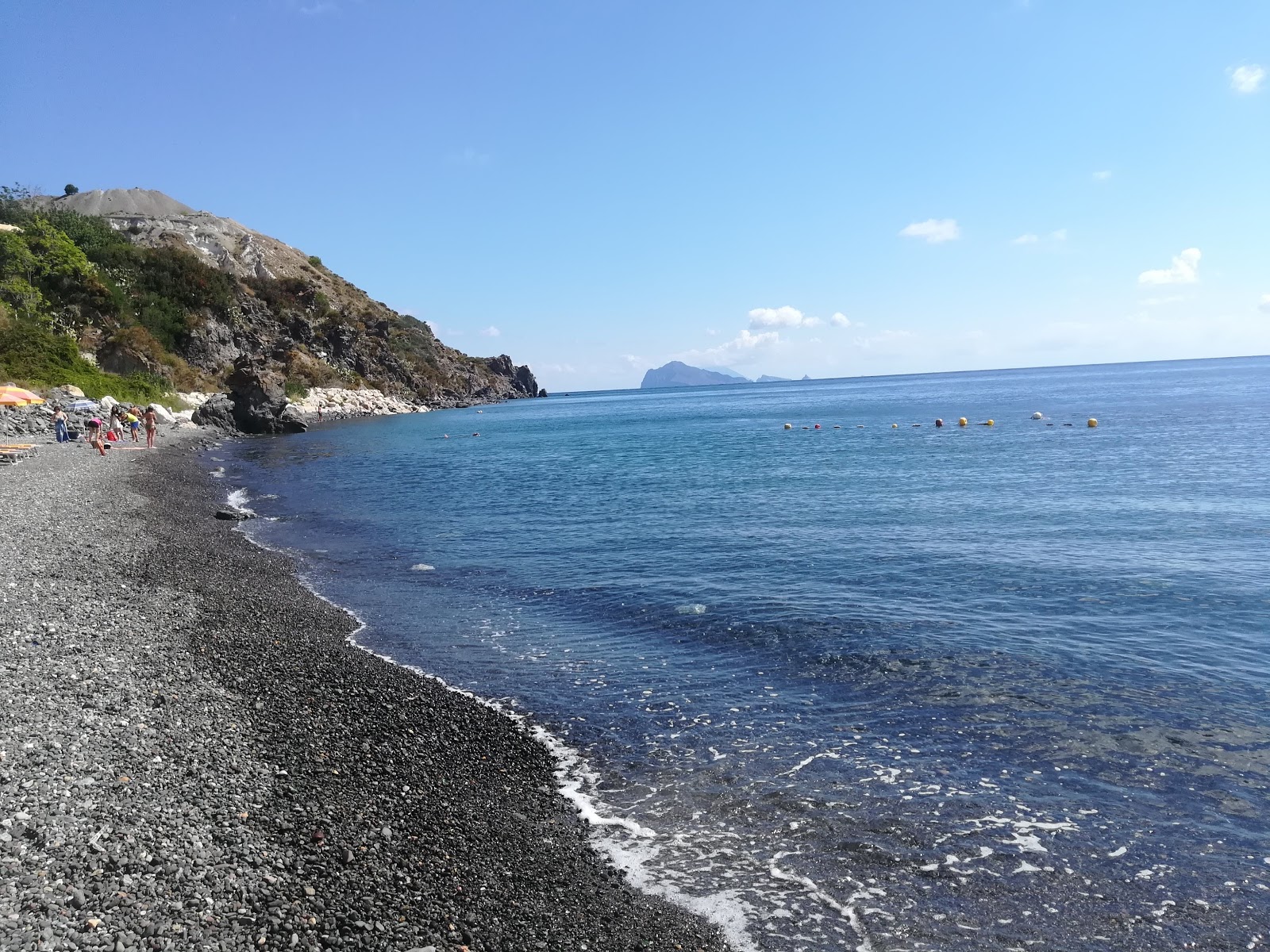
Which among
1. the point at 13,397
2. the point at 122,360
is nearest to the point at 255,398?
the point at 122,360

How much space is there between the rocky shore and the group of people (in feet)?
126

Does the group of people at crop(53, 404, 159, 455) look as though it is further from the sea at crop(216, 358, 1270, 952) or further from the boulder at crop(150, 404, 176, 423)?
the sea at crop(216, 358, 1270, 952)

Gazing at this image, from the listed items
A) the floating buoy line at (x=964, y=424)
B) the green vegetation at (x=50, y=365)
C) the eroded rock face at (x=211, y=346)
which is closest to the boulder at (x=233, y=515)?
the green vegetation at (x=50, y=365)

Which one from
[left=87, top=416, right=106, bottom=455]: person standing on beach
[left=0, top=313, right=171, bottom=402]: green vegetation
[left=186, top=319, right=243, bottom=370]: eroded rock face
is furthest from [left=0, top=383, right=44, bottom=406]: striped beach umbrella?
[left=186, top=319, right=243, bottom=370]: eroded rock face

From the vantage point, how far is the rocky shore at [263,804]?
6.74m

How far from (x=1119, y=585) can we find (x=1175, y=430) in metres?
50.9

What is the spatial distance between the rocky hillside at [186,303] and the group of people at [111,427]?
10.3 meters

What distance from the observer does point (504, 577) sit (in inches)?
862

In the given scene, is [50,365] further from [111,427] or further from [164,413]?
[111,427]

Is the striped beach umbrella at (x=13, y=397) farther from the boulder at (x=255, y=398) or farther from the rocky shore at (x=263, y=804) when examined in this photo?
the rocky shore at (x=263, y=804)

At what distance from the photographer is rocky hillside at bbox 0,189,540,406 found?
78.1m

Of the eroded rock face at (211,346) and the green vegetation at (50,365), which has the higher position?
the eroded rock face at (211,346)

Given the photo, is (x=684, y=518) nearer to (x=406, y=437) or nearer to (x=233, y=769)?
(x=233, y=769)

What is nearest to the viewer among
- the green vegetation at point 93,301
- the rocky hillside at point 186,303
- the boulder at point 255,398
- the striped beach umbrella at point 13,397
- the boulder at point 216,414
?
the striped beach umbrella at point 13,397
